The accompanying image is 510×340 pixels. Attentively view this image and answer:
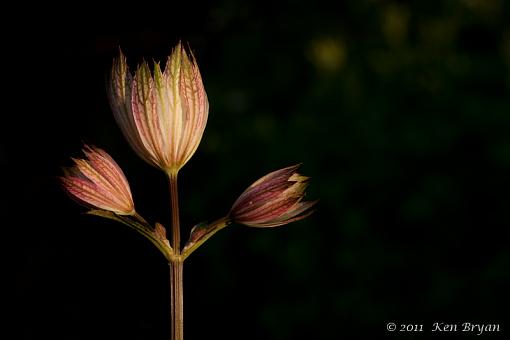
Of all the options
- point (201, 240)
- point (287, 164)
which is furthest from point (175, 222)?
point (287, 164)

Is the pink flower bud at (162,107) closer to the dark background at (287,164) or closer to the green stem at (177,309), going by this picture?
the green stem at (177,309)

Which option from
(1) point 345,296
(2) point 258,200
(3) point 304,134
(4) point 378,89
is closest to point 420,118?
(4) point 378,89

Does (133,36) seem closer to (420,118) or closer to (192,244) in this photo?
(420,118)

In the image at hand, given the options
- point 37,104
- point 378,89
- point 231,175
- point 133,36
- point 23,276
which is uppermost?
point 133,36

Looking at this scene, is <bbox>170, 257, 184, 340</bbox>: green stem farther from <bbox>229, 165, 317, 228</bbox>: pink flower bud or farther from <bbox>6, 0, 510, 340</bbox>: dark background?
<bbox>6, 0, 510, 340</bbox>: dark background

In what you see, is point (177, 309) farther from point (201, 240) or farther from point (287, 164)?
point (287, 164)

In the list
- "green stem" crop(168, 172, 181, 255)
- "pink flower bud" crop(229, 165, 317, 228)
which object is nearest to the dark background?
"pink flower bud" crop(229, 165, 317, 228)
